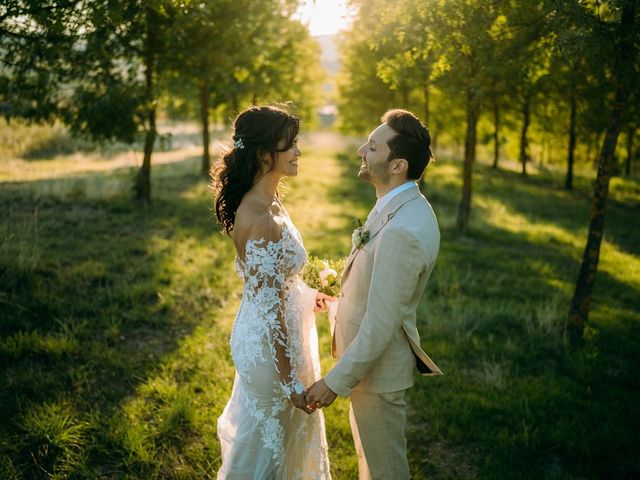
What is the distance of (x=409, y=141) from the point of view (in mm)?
3107

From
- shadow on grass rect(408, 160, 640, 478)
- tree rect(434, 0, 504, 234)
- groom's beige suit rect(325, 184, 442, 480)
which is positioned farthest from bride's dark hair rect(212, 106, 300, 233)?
tree rect(434, 0, 504, 234)

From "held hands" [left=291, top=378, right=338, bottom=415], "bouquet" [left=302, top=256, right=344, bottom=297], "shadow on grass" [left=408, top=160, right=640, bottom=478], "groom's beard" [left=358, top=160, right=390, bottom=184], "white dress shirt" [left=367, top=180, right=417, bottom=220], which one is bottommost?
"shadow on grass" [left=408, top=160, right=640, bottom=478]

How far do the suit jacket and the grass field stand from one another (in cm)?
183

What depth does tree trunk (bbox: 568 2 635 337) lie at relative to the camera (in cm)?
584

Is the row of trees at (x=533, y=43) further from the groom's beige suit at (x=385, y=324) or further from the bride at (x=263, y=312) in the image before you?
the bride at (x=263, y=312)

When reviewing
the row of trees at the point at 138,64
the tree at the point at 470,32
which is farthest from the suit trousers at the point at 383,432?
the row of trees at the point at 138,64

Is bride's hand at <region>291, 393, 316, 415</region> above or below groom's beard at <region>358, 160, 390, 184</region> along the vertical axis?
below

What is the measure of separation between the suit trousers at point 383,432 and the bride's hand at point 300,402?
339mm

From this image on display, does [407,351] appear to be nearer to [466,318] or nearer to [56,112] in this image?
[466,318]

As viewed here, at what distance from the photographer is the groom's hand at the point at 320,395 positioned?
3.09m

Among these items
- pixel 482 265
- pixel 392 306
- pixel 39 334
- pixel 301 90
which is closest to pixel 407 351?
pixel 392 306

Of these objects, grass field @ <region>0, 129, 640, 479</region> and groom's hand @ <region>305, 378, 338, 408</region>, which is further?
grass field @ <region>0, 129, 640, 479</region>

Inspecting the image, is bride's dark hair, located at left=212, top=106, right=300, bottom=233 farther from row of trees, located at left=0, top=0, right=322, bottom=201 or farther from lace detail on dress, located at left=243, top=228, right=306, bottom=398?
row of trees, located at left=0, top=0, right=322, bottom=201

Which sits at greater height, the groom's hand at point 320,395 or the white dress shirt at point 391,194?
the white dress shirt at point 391,194
